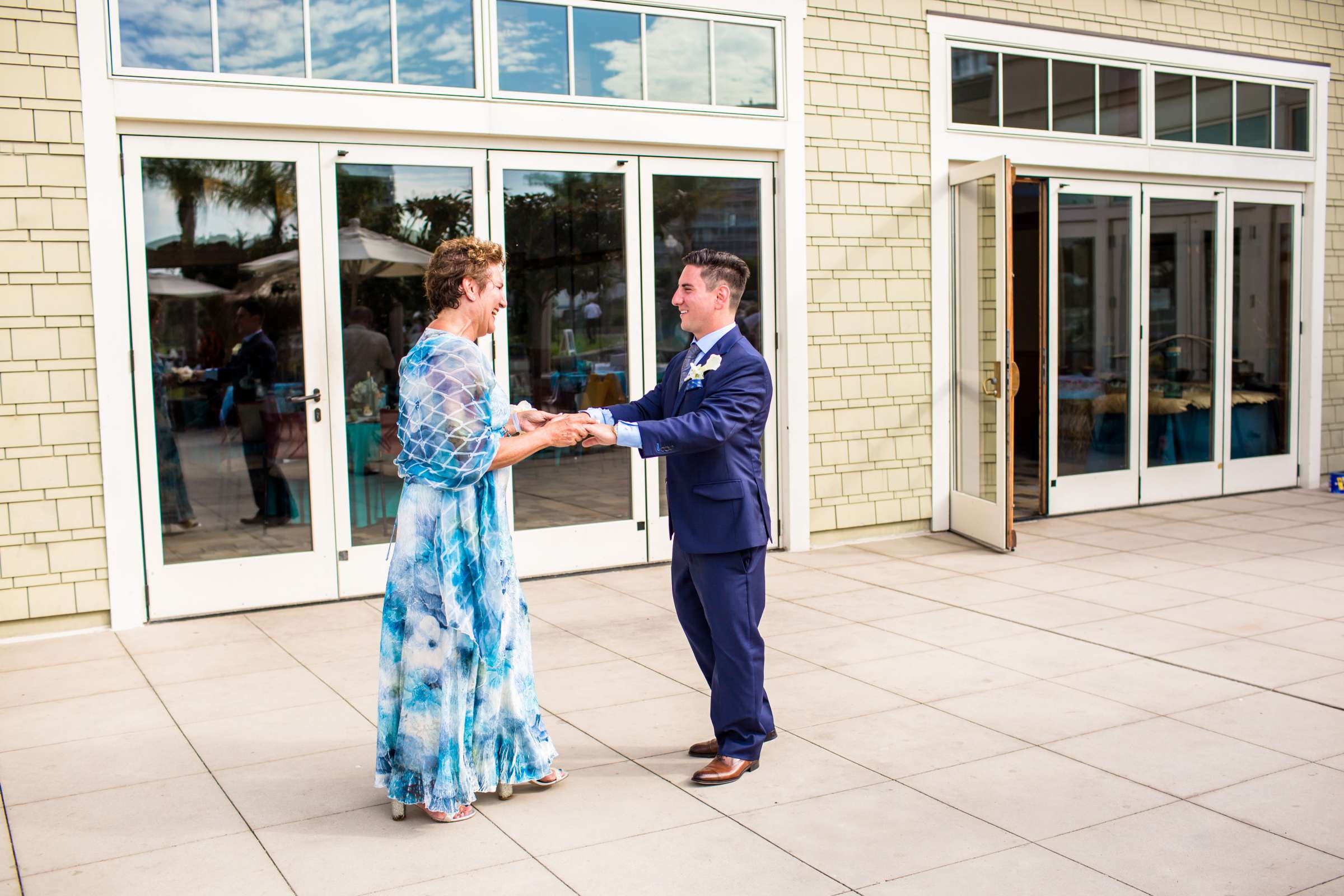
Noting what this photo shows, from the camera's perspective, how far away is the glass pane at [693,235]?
7.40 meters

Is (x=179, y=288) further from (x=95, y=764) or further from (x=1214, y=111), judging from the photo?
(x=1214, y=111)

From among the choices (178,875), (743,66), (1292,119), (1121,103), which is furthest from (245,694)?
(1292,119)

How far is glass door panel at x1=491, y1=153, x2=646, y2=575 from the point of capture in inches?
275

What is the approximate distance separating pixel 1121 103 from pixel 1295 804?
6.74 meters

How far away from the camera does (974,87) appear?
847cm

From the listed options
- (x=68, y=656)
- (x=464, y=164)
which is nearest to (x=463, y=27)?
(x=464, y=164)

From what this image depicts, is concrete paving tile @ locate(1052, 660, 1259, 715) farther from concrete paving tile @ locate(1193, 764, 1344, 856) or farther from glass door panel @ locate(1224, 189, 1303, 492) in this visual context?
glass door panel @ locate(1224, 189, 1303, 492)

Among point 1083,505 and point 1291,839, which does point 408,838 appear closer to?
point 1291,839

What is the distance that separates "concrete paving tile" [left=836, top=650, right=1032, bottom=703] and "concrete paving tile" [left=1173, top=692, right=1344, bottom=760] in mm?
760

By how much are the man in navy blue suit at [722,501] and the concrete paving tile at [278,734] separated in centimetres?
133

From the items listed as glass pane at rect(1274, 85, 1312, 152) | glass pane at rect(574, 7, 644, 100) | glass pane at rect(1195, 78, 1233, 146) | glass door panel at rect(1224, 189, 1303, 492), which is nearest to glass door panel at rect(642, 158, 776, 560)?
glass pane at rect(574, 7, 644, 100)

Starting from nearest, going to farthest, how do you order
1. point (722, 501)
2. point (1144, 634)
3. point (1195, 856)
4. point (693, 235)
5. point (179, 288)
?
1. point (1195, 856)
2. point (722, 501)
3. point (1144, 634)
4. point (179, 288)
5. point (693, 235)

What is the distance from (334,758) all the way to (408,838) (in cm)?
80

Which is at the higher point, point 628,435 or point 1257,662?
point 628,435
